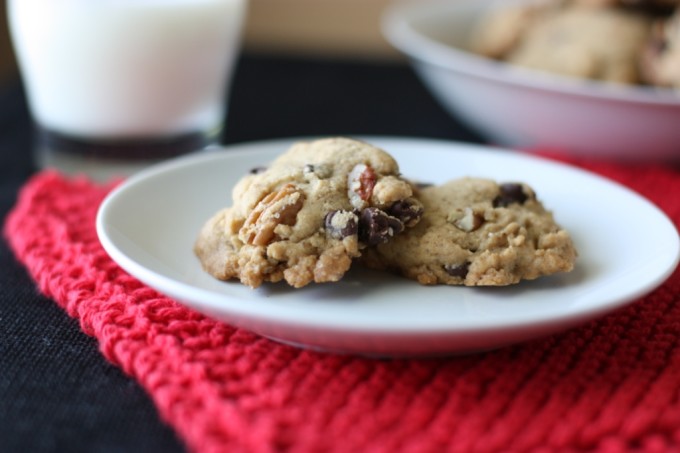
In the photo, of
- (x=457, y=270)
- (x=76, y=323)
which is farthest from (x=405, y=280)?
(x=76, y=323)

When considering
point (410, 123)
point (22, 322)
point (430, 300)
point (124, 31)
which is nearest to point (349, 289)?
point (430, 300)

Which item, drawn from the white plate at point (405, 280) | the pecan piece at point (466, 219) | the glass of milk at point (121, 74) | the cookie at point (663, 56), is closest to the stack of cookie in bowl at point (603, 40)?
the cookie at point (663, 56)

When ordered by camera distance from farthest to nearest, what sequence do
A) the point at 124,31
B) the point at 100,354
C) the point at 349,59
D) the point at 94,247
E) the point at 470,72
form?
the point at 349,59 → the point at 470,72 → the point at 124,31 → the point at 94,247 → the point at 100,354

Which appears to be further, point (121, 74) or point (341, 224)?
point (121, 74)

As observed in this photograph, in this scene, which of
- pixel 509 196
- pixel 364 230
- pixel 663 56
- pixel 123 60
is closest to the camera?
pixel 364 230

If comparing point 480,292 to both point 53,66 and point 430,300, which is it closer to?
point 430,300

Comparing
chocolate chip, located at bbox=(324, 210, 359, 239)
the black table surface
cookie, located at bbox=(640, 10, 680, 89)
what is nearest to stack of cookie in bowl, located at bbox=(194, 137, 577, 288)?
chocolate chip, located at bbox=(324, 210, 359, 239)

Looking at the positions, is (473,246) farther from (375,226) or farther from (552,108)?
(552,108)

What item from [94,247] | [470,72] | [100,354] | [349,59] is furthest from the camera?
[349,59]

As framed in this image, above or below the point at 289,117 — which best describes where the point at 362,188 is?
above
